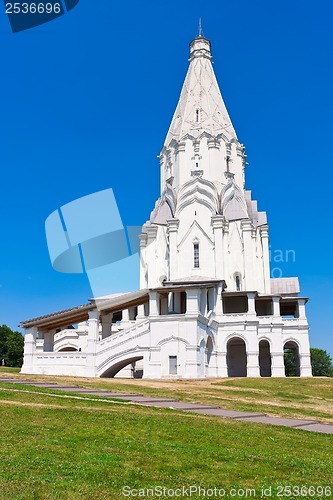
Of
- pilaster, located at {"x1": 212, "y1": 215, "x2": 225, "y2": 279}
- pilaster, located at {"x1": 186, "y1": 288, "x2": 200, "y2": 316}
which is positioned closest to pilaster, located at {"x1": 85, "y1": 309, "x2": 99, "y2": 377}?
pilaster, located at {"x1": 186, "y1": 288, "x2": 200, "y2": 316}

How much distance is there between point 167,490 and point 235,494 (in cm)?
86

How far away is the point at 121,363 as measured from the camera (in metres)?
34.4

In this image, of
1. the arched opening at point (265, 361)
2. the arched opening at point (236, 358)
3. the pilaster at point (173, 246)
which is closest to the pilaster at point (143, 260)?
the pilaster at point (173, 246)

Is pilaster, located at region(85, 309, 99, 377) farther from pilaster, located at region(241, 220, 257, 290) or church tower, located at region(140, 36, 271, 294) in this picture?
pilaster, located at region(241, 220, 257, 290)

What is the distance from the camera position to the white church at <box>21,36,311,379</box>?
33938mm

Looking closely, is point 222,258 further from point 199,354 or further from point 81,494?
point 81,494

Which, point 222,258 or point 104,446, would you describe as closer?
point 104,446

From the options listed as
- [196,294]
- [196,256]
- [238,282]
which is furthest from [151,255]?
[196,294]

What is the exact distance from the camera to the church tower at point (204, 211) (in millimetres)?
44094

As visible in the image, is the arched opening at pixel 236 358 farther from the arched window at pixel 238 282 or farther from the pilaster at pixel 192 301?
the pilaster at pixel 192 301

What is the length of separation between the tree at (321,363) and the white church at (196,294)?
5103 centimetres

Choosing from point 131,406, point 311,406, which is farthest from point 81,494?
point 311,406

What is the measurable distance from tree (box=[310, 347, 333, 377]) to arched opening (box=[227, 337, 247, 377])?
5596 cm

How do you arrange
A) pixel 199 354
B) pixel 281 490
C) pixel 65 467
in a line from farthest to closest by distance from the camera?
pixel 199 354 < pixel 65 467 < pixel 281 490
